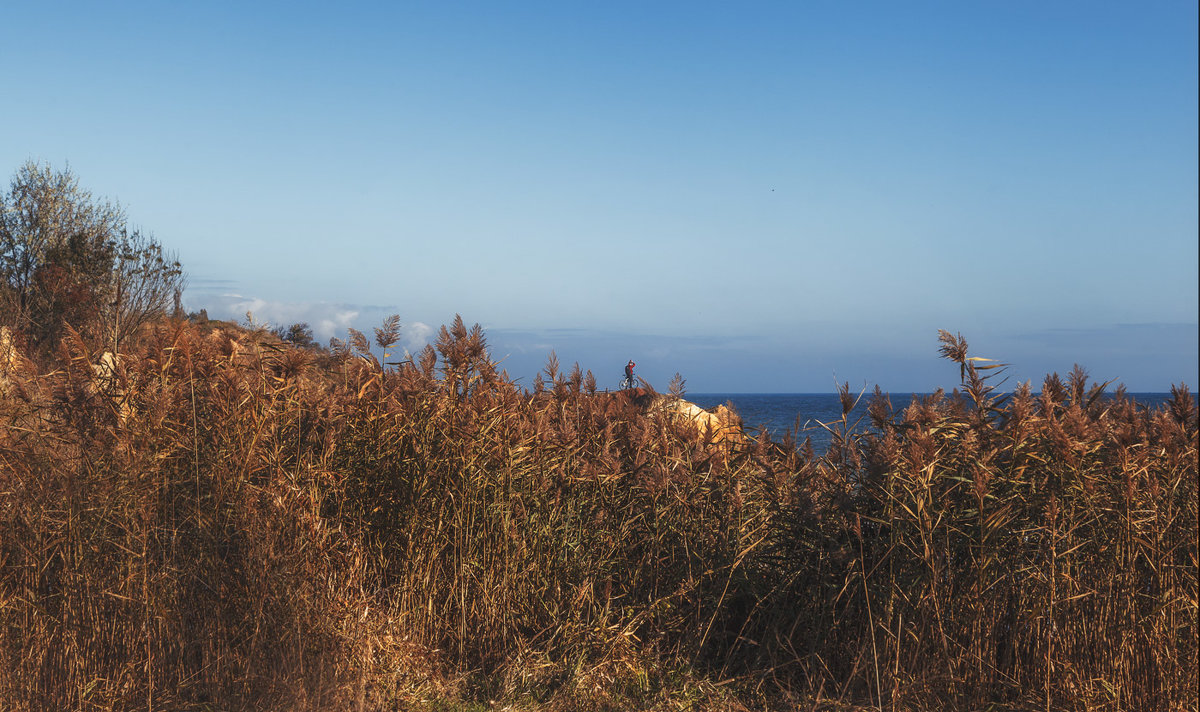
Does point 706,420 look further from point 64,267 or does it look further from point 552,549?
point 64,267

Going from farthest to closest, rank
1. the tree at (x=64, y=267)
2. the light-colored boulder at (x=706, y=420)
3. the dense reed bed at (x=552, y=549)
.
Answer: the tree at (x=64, y=267), the light-colored boulder at (x=706, y=420), the dense reed bed at (x=552, y=549)

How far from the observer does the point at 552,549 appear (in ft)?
13.5

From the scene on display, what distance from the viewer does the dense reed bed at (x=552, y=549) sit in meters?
3.45

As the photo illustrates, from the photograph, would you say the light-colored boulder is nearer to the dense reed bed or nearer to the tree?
the dense reed bed

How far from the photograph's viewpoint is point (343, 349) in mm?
4832

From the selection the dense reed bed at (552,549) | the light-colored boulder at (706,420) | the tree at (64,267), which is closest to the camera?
the dense reed bed at (552,549)

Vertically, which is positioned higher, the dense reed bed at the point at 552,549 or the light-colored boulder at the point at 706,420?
the light-colored boulder at the point at 706,420

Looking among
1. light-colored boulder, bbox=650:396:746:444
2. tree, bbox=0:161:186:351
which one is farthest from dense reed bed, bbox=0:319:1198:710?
tree, bbox=0:161:186:351

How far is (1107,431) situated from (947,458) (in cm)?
69

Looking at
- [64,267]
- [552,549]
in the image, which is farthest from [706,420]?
[64,267]

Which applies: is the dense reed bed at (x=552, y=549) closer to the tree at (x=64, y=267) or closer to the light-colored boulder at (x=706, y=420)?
the light-colored boulder at (x=706, y=420)

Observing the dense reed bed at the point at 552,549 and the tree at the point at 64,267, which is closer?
the dense reed bed at the point at 552,549

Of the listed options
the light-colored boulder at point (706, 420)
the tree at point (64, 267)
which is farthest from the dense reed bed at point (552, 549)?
the tree at point (64, 267)

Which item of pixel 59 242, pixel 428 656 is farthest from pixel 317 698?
pixel 59 242
